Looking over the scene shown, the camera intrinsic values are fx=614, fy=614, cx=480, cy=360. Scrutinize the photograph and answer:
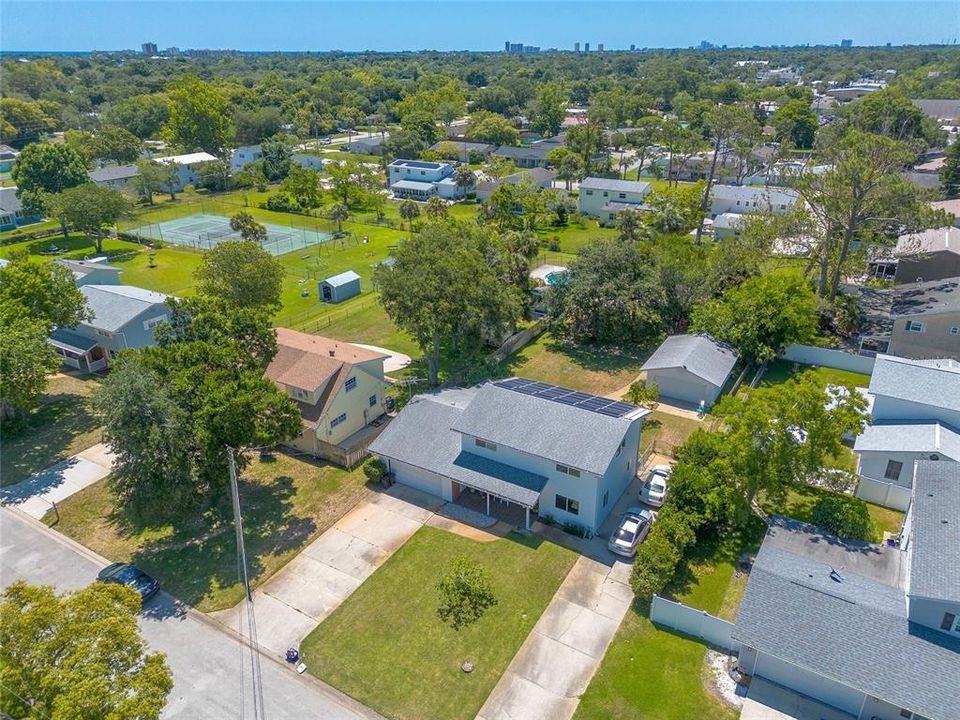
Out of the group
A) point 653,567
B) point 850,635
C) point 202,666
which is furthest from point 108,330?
point 850,635

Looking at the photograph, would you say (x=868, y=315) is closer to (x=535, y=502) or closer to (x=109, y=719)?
(x=535, y=502)

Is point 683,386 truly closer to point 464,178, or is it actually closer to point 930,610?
point 930,610

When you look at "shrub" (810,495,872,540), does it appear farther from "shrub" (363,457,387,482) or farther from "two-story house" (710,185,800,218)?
"two-story house" (710,185,800,218)

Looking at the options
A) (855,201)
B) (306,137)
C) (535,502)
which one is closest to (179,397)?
(535,502)

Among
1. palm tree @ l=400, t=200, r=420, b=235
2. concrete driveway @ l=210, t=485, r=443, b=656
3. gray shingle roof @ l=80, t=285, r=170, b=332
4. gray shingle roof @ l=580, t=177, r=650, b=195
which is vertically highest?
gray shingle roof @ l=580, t=177, r=650, b=195

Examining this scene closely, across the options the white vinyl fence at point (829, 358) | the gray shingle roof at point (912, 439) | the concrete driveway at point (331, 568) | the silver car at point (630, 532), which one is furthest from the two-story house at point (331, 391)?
the white vinyl fence at point (829, 358)

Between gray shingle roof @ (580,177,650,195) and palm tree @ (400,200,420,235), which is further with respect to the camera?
gray shingle roof @ (580,177,650,195)

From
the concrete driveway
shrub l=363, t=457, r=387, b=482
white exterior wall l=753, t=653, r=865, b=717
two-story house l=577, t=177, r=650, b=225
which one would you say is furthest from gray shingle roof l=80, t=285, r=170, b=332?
two-story house l=577, t=177, r=650, b=225
